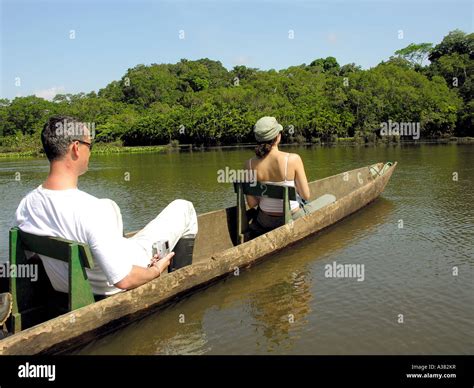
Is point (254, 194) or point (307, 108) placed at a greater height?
point (307, 108)

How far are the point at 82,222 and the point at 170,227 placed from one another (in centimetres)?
129

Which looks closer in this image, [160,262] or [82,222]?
[82,222]

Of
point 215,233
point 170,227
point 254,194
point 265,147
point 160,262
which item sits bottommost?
point 215,233

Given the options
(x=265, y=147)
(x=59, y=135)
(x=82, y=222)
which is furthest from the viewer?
(x=265, y=147)

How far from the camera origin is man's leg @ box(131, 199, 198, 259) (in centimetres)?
484

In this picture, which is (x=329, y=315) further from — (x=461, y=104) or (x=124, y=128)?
(x=124, y=128)

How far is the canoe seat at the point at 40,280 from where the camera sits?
4.01 m

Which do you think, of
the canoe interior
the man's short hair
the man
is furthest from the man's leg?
the canoe interior

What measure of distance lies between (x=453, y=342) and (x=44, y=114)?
84.2 meters

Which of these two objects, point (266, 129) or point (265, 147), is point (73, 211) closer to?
point (266, 129)

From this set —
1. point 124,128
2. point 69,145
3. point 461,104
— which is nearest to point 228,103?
point 124,128

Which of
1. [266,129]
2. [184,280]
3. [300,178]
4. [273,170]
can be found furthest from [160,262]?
[300,178]

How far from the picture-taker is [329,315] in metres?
5.38

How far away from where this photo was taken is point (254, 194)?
7703 mm
